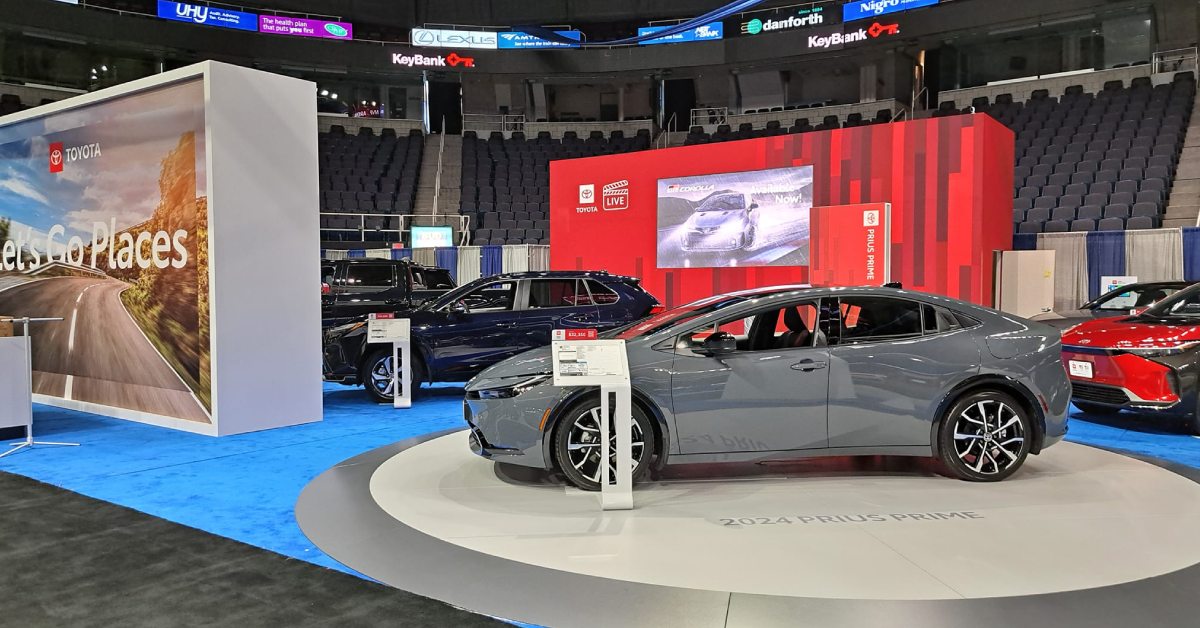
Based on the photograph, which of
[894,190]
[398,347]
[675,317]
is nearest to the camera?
[675,317]

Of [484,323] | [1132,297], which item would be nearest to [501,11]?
[484,323]

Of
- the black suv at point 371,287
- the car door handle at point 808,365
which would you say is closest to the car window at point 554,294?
the black suv at point 371,287

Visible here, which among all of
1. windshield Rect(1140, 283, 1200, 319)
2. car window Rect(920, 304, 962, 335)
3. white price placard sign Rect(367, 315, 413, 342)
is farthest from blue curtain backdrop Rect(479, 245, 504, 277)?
car window Rect(920, 304, 962, 335)

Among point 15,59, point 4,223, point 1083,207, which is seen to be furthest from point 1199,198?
point 15,59

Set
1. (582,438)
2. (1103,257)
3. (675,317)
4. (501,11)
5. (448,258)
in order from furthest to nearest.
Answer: (501,11) < (448,258) < (1103,257) < (675,317) < (582,438)

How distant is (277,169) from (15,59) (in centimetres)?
2574

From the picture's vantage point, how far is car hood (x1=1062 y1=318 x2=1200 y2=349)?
23.6ft

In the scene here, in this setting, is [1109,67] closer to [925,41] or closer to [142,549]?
[925,41]

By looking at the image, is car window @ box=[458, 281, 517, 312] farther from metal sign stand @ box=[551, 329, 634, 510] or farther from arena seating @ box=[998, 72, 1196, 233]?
arena seating @ box=[998, 72, 1196, 233]

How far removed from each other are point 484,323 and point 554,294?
874 millimetres

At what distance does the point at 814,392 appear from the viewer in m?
5.02

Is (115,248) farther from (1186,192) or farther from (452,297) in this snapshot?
(1186,192)

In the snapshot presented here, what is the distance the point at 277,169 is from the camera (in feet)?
25.4

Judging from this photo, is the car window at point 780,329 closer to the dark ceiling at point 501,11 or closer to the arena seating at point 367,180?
the arena seating at point 367,180
